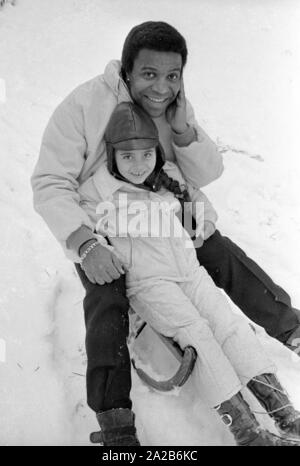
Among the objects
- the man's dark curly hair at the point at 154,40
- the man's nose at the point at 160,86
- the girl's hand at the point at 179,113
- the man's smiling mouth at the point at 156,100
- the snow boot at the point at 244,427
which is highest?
the man's dark curly hair at the point at 154,40

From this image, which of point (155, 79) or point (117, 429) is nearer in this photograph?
point (117, 429)

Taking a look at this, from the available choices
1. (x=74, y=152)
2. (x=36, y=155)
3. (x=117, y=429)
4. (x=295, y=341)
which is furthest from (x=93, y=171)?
(x=36, y=155)

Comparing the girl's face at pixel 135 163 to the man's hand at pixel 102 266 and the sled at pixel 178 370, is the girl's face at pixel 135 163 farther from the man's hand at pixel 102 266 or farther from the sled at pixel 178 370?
the sled at pixel 178 370

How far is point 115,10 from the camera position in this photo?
14.4 feet

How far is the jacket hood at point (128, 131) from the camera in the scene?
1793mm

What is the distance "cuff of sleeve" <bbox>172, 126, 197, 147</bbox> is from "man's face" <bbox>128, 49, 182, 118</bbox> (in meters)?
0.13

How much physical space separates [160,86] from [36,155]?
147 centimetres

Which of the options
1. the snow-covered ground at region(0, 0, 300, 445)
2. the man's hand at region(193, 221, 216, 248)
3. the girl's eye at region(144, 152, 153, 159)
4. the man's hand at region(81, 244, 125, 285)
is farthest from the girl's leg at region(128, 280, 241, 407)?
the girl's eye at region(144, 152, 153, 159)

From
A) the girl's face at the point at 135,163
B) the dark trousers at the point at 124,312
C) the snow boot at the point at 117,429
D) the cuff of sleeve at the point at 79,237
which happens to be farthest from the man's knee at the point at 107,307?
the girl's face at the point at 135,163

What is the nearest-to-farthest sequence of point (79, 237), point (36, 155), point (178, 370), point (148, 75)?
point (178, 370)
point (79, 237)
point (148, 75)
point (36, 155)

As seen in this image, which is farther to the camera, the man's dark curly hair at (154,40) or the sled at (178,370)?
the man's dark curly hair at (154,40)

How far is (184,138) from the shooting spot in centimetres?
199

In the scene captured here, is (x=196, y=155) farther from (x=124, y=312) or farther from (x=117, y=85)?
(x=124, y=312)
